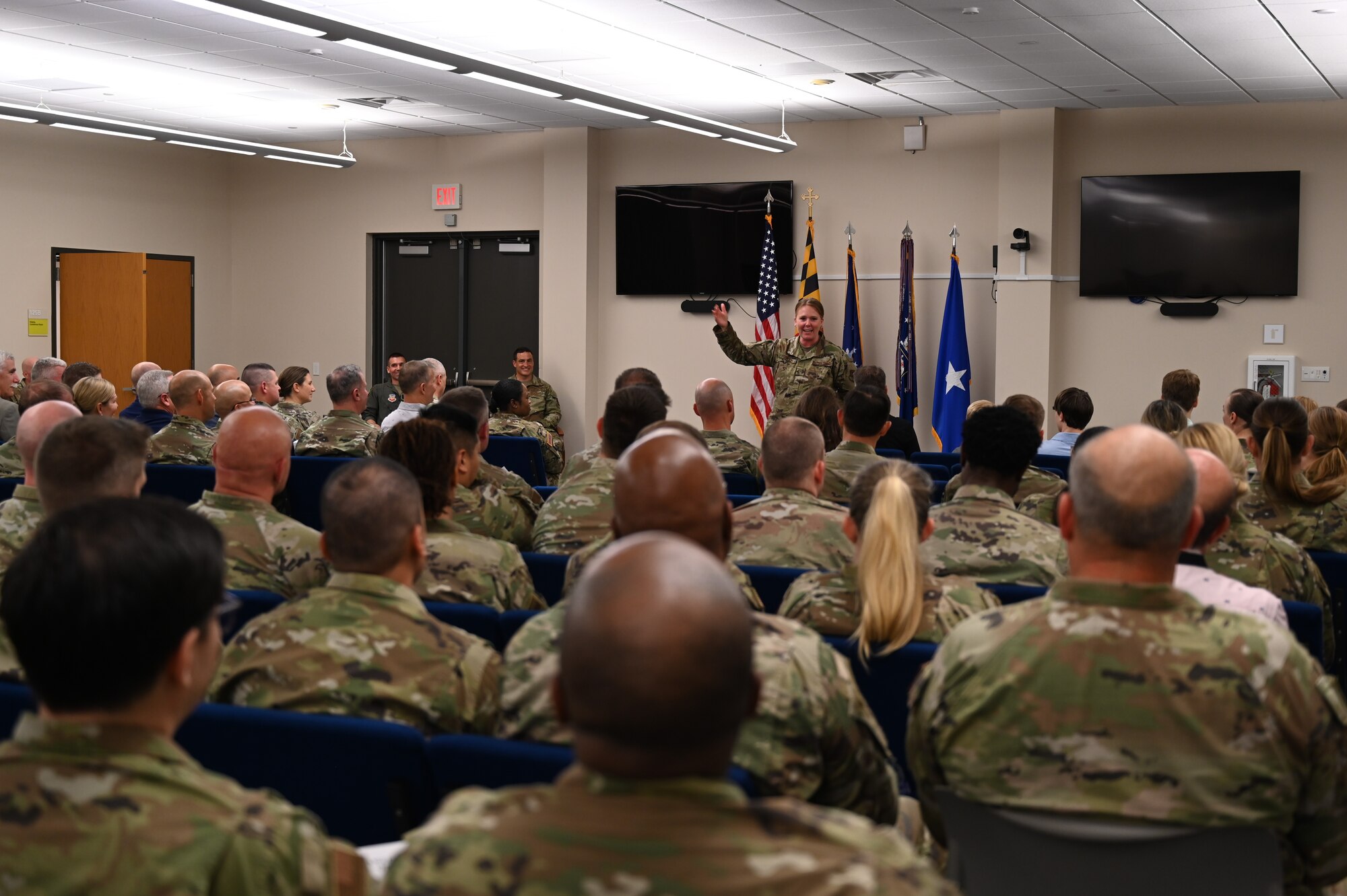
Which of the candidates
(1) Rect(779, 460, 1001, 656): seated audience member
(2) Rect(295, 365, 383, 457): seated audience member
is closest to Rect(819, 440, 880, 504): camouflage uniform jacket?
(1) Rect(779, 460, 1001, 656): seated audience member

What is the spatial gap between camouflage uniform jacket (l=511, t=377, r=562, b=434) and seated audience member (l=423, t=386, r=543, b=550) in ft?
20.6

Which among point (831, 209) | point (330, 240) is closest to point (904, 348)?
point (831, 209)

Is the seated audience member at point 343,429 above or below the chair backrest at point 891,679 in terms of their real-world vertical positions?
above

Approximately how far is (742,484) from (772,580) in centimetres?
271

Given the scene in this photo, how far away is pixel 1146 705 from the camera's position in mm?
1976

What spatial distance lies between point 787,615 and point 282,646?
114cm

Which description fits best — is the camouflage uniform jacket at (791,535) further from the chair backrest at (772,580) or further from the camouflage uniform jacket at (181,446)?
the camouflage uniform jacket at (181,446)

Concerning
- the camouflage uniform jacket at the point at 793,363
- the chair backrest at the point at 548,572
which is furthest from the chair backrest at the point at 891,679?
the camouflage uniform jacket at the point at 793,363

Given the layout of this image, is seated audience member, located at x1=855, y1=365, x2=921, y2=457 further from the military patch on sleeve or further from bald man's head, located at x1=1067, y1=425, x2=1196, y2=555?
the military patch on sleeve

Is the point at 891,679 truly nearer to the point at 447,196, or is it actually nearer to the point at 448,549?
the point at 448,549

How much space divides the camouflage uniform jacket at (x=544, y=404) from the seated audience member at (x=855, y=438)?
20.0ft

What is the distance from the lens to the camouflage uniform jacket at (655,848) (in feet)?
3.73

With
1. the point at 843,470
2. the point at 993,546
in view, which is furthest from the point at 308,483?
the point at 993,546

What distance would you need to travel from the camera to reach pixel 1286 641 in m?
2.01
